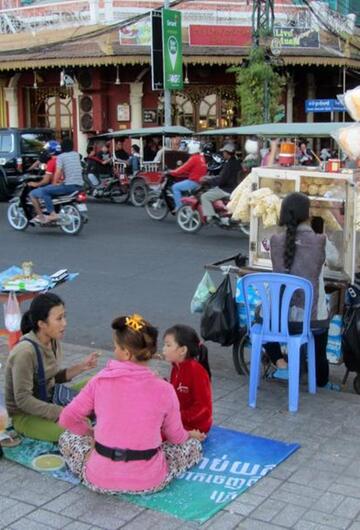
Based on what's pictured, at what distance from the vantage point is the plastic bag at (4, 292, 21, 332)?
5004 mm

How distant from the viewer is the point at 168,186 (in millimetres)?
14516

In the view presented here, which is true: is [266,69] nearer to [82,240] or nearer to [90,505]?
[82,240]

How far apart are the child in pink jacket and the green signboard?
1618 cm

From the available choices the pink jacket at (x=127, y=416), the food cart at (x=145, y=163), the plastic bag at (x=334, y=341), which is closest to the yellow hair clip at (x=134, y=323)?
the pink jacket at (x=127, y=416)

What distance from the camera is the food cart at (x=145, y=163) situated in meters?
16.8

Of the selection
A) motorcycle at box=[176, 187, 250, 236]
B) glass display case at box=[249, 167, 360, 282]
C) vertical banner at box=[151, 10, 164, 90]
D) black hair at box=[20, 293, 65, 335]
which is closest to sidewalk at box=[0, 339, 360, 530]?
black hair at box=[20, 293, 65, 335]

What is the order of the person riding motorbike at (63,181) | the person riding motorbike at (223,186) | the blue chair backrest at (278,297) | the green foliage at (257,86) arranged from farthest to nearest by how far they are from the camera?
the green foliage at (257,86), the person riding motorbike at (63,181), the person riding motorbike at (223,186), the blue chair backrest at (278,297)

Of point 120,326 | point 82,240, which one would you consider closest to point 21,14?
point 82,240

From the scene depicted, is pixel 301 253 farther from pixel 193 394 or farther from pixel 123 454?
pixel 123 454

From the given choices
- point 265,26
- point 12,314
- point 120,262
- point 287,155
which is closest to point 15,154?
point 265,26

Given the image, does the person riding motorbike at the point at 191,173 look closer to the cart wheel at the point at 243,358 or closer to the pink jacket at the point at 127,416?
the cart wheel at the point at 243,358

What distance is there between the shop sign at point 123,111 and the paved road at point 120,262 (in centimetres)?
822

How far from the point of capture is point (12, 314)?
499 centimetres

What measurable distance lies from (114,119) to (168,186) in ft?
32.1
